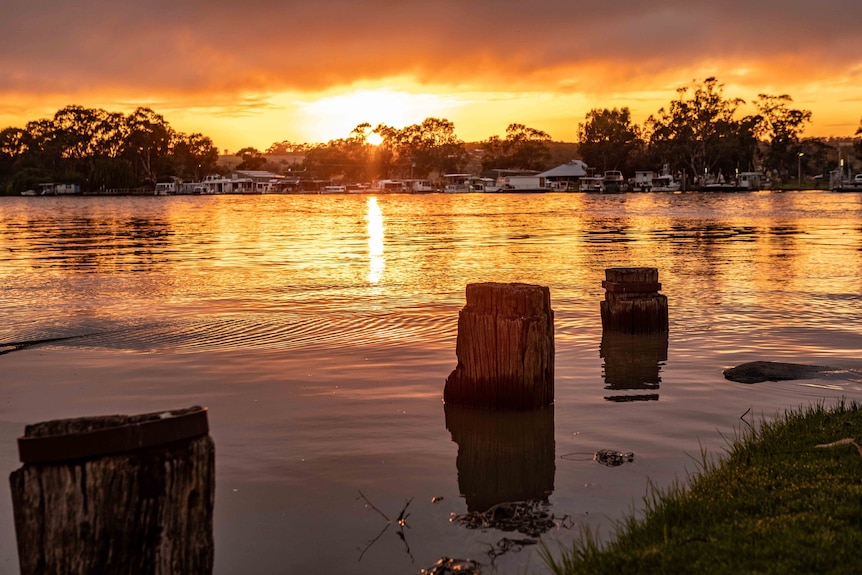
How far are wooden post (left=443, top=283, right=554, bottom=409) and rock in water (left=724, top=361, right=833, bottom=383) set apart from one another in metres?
2.91

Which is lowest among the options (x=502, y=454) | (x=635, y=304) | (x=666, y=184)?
(x=502, y=454)

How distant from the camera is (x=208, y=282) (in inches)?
922

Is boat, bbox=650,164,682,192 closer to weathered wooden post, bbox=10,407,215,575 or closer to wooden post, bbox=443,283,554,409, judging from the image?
wooden post, bbox=443,283,554,409

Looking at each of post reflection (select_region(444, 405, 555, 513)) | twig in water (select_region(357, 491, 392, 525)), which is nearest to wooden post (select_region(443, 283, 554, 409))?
post reflection (select_region(444, 405, 555, 513))

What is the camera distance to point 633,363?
12.3 m

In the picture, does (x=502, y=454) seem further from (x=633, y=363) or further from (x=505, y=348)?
(x=633, y=363)

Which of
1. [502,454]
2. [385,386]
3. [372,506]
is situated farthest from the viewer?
[385,386]

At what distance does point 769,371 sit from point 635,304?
2.94 metres

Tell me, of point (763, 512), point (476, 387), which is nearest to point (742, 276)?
point (476, 387)

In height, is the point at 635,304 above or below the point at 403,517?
above

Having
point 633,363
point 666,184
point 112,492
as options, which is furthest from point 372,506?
point 666,184

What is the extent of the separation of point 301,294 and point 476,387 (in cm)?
1175

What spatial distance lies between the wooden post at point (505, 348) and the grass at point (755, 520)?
2250 millimetres

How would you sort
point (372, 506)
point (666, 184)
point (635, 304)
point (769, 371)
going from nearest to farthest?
point (372, 506) < point (769, 371) < point (635, 304) < point (666, 184)
